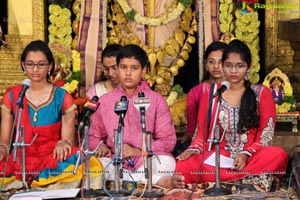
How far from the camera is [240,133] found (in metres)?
7.10

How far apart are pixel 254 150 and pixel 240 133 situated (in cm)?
23

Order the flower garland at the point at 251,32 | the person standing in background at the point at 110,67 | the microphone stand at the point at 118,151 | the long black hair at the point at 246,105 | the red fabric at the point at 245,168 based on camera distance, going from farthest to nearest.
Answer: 1. the flower garland at the point at 251,32
2. the person standing in background at the point at 110,67
3. the long black hair at the point at 246,105
4. the red fabric at the point at 245,168
5. the microphone stand at the point at 118,151

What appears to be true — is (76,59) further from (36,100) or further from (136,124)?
(136,124)

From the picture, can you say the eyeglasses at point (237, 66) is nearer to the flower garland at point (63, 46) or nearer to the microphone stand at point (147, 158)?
the microphone stand at point (147, 158)

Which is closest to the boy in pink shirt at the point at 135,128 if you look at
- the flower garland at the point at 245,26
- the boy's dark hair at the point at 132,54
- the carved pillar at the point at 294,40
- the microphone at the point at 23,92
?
the boy's dark hair at the point at 132,54

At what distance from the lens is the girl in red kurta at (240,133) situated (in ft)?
22.6

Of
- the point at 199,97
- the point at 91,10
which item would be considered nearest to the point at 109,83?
the point at 199,97

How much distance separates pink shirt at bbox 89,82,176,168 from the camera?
23.3 feet

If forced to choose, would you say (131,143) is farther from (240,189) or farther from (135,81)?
(240,189)

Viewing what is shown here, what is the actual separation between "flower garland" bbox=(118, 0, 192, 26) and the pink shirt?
7.39ft

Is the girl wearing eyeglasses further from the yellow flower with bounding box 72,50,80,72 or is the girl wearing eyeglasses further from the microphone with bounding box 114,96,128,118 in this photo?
the yellow flower with bounding box 72,50,80,72

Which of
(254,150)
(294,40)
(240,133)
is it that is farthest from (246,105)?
(294,40)

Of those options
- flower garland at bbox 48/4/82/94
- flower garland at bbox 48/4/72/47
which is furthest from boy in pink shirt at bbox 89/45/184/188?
flower garland at bbox 48/4/72/47

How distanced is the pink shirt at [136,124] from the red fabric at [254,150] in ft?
0.78
